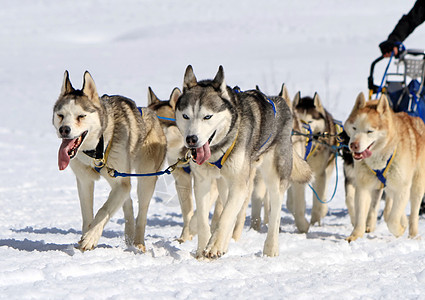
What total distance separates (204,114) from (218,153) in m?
0.28

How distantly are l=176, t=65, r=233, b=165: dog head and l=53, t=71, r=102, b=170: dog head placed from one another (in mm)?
476

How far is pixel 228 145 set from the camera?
3.38 meters

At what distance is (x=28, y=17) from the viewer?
145 feet

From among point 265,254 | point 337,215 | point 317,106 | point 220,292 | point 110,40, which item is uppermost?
point 110,40

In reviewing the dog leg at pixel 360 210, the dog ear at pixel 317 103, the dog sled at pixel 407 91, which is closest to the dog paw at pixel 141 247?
the dog leg at pixel 360 210

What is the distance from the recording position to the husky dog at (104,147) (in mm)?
3223

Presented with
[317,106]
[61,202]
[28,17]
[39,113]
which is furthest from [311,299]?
[28,17]

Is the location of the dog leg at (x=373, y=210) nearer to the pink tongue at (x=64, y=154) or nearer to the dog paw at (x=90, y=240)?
the dog paw at (x=90, y=240)

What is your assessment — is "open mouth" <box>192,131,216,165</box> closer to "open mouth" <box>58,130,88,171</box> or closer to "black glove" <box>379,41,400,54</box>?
"open mouth" <box>58,130,88,171</box>

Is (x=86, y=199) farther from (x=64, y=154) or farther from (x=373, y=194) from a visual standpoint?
(x=373, y=194)

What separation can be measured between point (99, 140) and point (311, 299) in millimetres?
1561

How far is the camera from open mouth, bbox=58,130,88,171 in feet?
10.2

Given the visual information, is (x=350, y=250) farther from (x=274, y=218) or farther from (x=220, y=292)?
(x=220, y=292)

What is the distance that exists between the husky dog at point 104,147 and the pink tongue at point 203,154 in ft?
1.70
